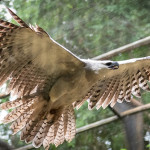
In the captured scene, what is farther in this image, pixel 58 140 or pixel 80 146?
pixel 80 146

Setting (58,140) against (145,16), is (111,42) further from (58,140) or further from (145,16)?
(58,140)

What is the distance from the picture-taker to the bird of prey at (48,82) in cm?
319

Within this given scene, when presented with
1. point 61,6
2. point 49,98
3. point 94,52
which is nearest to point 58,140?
point 49,98

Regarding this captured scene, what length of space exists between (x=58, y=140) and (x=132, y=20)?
178 cm

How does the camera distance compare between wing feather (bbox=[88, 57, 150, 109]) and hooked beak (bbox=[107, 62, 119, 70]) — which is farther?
wing feather (bbox=[88, 57, 150, 109])

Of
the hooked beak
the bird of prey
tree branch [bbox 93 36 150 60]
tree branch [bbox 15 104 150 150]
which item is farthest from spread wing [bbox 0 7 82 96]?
tree branch [bbox 15 104 150 150]

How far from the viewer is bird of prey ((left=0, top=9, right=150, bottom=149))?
3191 millimetres

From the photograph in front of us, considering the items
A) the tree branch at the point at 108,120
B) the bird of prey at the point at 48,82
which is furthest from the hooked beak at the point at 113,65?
the tree branch at the point at 108,120

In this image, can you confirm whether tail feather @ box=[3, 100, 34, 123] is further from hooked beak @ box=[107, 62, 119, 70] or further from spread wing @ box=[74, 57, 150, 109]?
hooked beak @ box=[107, 62, 119, 70]

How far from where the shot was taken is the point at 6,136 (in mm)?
4344

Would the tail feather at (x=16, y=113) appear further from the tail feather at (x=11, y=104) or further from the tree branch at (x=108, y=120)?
the tree branch at (x=108, y=120)

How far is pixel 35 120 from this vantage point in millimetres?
3607

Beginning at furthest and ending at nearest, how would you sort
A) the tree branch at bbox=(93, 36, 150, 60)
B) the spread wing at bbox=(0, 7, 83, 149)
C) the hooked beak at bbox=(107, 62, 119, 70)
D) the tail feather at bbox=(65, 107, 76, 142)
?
the tree branch at bbox=(93, 36, 150, 60) → the tail feather at bbox=(65, 107, 76, 142) → the hooked beak at bbox=(107, 62, 119, 70) → the spread wing at bbox=(0, 7, 83, 149)

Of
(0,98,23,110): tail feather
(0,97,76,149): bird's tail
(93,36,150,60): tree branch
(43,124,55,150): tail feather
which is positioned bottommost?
(43,124,55,150): tail feather
